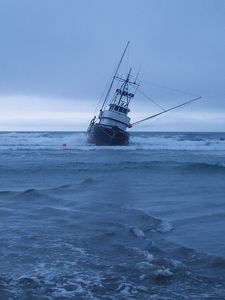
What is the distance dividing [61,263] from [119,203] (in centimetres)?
596

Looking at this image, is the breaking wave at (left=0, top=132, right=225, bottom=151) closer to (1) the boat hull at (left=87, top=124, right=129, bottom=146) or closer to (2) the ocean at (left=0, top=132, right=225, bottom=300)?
(1) the boat hull at (left=87, top=124, right=129, bottom=146)

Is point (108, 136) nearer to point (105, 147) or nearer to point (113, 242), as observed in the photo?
point (105, 147)

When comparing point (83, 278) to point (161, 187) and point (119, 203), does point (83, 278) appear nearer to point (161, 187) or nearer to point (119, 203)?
point (119, 203)

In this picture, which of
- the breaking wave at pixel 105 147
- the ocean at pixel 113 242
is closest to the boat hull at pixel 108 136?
the breaking wave at pixel 105 147

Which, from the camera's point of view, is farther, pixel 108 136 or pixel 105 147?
pixel 108 136

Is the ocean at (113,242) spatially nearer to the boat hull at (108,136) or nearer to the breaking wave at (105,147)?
the boat hull at (108,136)

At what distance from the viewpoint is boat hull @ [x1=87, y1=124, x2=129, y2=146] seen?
43062mm

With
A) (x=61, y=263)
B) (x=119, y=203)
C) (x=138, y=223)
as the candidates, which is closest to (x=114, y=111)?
(x=119, y=203)

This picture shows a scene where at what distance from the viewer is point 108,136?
4306cm

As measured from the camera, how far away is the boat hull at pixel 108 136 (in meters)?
43.1

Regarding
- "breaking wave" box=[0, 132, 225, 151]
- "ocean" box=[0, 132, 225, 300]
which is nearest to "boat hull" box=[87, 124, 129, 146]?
"breaking wave" box=[0, 132, 225, 151]

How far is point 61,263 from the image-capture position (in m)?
7.05

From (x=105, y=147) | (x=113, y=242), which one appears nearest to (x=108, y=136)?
(x=105, y=147)

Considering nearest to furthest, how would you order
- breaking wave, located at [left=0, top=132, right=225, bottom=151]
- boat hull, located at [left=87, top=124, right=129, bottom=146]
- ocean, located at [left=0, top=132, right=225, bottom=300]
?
ocean, located at [left=0, top=132, right=225, bottom=300] < boat hull, located at [left=87, top=124, right=129, bottom=146] < breaking wave, located at [left=0, top=132, right=225, bottom=151]
